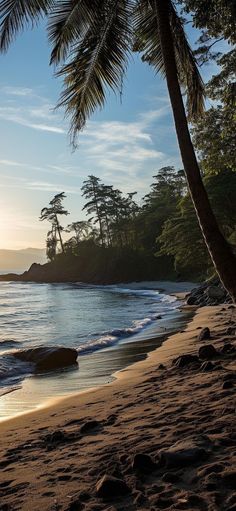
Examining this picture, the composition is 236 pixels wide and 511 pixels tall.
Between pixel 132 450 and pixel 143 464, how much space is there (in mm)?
458

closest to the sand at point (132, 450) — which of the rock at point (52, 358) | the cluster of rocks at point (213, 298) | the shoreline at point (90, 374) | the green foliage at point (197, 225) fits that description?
the shoreline at point (90, 374)

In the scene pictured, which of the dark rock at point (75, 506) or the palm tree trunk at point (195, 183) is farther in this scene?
the palm tree trunk at point (195, 183)

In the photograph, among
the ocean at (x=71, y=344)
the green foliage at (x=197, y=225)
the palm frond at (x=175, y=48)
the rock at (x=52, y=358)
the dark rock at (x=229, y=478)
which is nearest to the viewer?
the dark rock at (x=229, y=478)

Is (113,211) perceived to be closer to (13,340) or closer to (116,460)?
(13,340)

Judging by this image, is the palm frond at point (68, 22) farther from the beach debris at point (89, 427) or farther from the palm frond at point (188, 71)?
the beach debris at point (89, 427)

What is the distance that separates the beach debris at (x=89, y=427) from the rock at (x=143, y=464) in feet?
5.31

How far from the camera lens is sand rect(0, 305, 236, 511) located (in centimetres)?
333

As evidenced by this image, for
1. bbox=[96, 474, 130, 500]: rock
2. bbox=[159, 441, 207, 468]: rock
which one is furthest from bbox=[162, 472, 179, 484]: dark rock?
bbox=[96, 474, 130, 500]: rock

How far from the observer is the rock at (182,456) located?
3.70 metres

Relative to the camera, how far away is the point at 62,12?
7.86m

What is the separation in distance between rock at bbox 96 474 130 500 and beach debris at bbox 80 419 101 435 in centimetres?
185

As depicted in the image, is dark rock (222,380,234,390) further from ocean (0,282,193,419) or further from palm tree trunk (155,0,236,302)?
ocean (0,282,193,419)

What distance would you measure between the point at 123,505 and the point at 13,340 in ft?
48.7

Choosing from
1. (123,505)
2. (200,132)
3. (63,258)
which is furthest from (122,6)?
(63,258)
